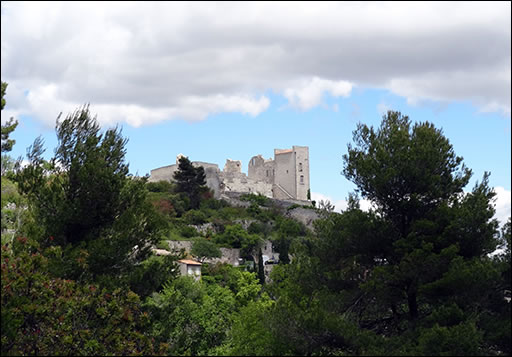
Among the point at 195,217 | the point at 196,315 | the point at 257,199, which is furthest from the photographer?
the point at 257,199

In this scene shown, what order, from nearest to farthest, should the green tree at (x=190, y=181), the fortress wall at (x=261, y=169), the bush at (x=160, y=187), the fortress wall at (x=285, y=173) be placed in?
the green tree at (x=190, y=181) → the bush at (x=160, y=187) → the fortress wall at (x=285, y=173) → the fortress wall at (x=261, y=169)

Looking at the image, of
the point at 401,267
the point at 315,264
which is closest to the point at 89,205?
the point at 315,264

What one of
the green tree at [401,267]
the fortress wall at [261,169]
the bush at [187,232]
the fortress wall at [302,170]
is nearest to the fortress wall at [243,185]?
the fortress wall at [261,169]

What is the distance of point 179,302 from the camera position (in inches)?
1471

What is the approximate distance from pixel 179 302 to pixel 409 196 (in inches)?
743

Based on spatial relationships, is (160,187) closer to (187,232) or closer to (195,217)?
(195,217)

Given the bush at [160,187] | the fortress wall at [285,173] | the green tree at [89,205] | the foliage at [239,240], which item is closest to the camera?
the green tree at [89,205]

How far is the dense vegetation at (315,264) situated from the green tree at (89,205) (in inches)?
1.8

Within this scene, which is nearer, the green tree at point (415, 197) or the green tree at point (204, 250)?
the green tree at point (415, 197)

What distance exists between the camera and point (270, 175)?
353 feet

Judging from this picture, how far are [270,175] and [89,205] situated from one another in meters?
84.1

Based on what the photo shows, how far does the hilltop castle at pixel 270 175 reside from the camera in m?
100

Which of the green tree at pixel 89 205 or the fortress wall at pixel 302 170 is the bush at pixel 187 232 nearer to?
the fortress wall at pixel 302 170

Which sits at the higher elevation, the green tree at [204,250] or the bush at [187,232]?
the bush at [187,232]
